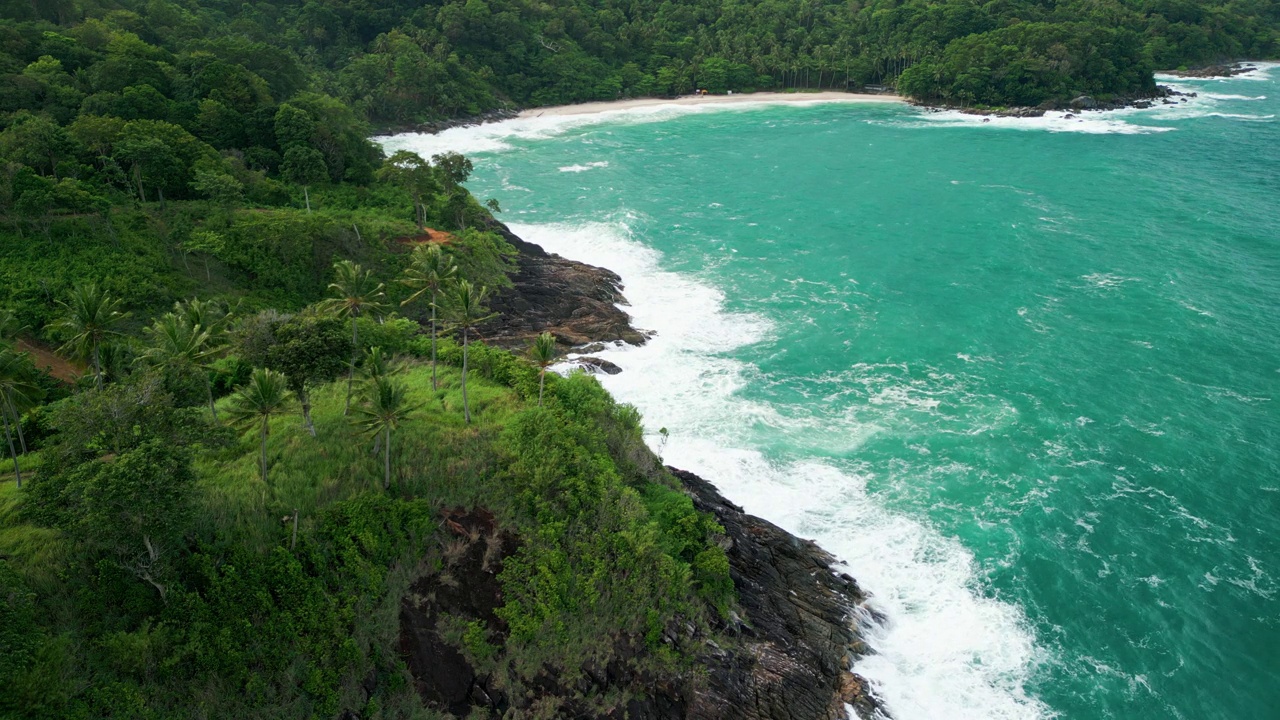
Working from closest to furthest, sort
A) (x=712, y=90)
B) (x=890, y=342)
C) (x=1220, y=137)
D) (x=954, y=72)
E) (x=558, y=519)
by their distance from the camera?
1. (x=558, y=519)
2. (x=890, y=342)
3. (x=1220, y=137)
4. (x=954, y=72)
5. (x=712, y=90)

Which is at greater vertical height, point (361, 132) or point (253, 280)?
point (361, 132)

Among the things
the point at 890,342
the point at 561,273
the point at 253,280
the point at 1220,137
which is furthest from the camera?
the point at 1220,137

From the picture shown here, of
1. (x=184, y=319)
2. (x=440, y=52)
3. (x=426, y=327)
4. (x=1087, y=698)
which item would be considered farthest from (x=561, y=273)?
(x=440, y=52)

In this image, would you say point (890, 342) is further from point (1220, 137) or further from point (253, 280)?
point (1220, 137)

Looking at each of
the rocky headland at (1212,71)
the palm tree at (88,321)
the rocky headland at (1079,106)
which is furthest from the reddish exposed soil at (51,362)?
the rocky headland at (1212,71)

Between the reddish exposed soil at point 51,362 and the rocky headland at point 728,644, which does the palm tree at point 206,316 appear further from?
the rocky headland at point 728,644

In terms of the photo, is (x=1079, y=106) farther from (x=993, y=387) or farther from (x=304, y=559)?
(x=304, y=559)
